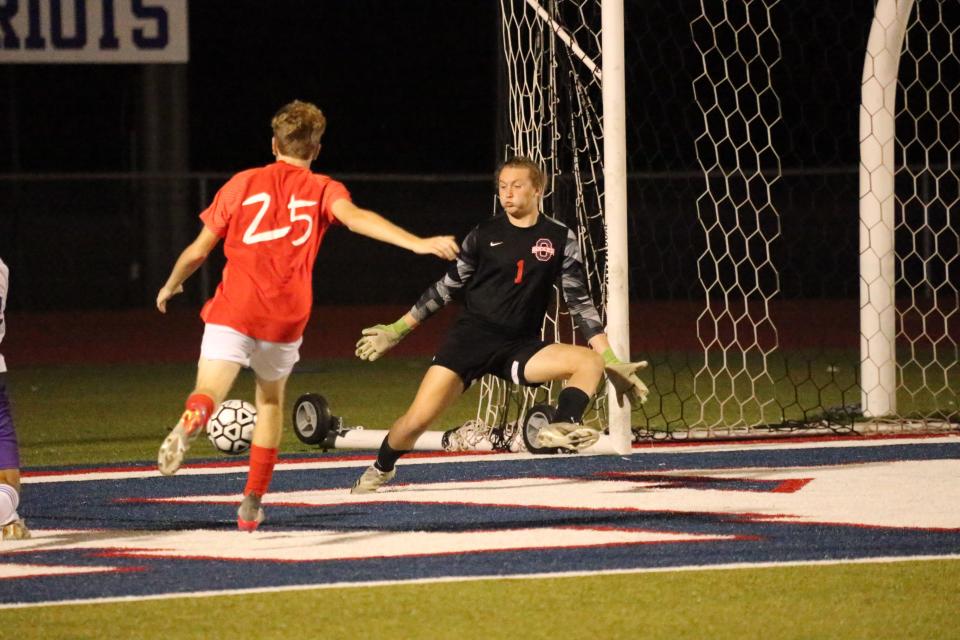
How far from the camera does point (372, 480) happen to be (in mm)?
8336

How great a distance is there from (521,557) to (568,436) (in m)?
1.13

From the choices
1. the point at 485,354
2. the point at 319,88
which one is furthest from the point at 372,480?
the point at 319,88

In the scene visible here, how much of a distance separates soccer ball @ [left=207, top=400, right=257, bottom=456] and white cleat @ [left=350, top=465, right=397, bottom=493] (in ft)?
1.90

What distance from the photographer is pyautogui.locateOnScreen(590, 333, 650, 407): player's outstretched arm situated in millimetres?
8172

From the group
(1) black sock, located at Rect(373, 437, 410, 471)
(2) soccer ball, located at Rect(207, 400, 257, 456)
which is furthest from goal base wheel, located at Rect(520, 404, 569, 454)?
(2) soccer ball, located at Rect(207, 400, 257, 456)

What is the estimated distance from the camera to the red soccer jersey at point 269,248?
6906mm

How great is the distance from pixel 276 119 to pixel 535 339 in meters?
1.83

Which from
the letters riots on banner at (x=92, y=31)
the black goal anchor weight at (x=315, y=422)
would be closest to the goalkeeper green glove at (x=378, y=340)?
the black goal anchor weight at (x=315, y=422)

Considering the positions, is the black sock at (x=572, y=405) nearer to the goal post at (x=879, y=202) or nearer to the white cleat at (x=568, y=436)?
the white cleat at (x=568, y=436)

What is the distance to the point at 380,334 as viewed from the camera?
8.02 meters

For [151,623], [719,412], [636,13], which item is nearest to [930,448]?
[719,412]

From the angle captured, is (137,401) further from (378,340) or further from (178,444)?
(178,444)

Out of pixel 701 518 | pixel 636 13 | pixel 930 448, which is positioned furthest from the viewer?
pixel 636 13

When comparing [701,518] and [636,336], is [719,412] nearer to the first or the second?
[701,518]
